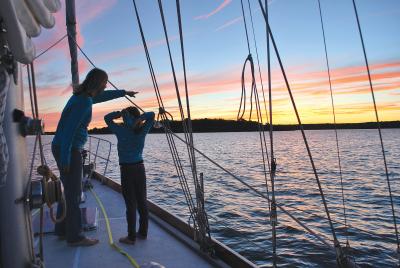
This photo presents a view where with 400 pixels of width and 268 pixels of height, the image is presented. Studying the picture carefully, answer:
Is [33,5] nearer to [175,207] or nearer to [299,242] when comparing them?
[299,242]

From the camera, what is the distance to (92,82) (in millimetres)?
3531

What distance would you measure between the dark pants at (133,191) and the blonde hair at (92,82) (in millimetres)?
1016

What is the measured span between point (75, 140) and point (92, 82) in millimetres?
627

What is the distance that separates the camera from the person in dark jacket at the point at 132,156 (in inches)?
164

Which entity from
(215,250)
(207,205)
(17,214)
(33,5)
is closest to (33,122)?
(17,214)

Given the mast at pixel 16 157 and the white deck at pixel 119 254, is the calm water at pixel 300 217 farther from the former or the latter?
the mast at pixel 16 157

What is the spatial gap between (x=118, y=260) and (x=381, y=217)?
12539 mm

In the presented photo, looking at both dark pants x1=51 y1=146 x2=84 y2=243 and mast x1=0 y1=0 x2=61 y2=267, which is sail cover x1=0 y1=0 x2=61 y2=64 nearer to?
mast x1=0 y1=0 x2=61 y2=267

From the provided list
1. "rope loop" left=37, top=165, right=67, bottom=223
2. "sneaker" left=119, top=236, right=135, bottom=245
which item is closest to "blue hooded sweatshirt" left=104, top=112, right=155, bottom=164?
"sneaker" left=119, top=236, right=135, bottom=245

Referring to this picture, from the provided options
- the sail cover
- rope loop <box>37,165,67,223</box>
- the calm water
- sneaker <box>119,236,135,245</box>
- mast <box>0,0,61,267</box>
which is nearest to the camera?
the sail cover

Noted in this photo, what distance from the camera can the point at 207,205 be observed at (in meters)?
15.5

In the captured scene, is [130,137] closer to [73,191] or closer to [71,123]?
[73,191]

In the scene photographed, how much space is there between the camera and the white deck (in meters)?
3.60

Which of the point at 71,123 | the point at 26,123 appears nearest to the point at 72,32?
the point at 71,123
